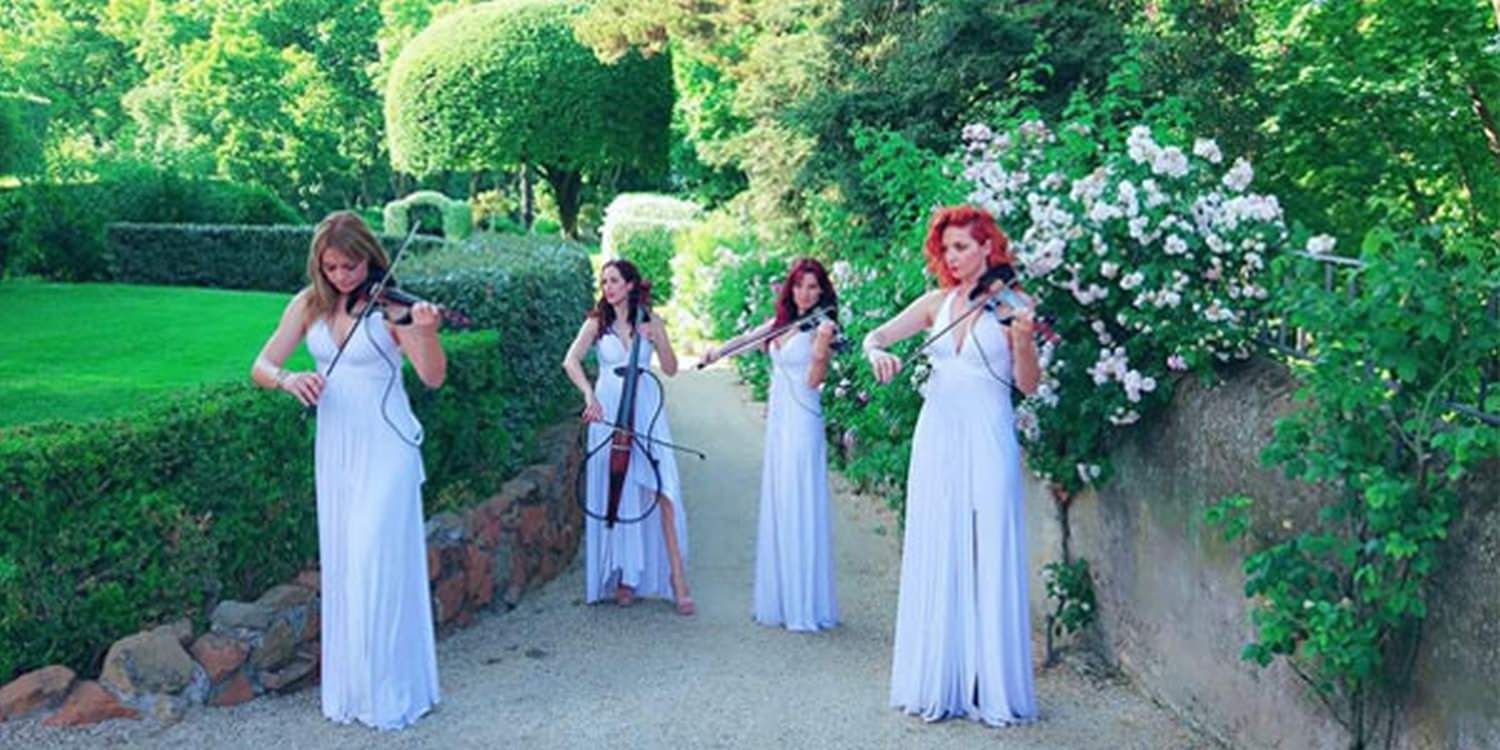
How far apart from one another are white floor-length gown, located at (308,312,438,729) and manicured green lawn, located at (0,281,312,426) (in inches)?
55.2

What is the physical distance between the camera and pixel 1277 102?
44.7ft

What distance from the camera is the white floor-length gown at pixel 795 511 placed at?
25.1 ft

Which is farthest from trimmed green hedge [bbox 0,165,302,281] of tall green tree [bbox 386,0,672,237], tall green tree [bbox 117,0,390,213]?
tall green tree [bbox 117,0,390,213]

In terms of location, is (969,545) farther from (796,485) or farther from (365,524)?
(365,524)

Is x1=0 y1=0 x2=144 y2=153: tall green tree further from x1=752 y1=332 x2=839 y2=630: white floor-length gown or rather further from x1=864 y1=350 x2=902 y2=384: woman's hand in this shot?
x1=864 y1=350 x2=902 y2=384: woman's hand

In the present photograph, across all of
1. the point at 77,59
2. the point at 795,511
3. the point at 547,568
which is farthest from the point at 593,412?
the point at 77,59

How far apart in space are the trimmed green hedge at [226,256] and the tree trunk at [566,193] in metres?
13.4

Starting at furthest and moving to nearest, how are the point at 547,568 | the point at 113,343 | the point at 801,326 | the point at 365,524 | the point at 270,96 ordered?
the point at 270,96
the point at 113,343
the point at 547,568
the point at 801,326
the point at 365,524

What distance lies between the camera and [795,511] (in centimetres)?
768

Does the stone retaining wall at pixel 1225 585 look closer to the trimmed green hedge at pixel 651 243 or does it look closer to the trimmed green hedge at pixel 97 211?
the trimmed green hedge at pixel 651 243

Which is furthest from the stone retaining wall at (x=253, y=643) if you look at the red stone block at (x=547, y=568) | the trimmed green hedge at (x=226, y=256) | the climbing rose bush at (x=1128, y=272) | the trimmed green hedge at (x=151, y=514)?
the trimmed green hedge at (x=226, y=256)

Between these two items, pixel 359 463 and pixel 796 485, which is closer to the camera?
pixel 359 463

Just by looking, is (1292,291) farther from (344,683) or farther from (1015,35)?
(1015,35)

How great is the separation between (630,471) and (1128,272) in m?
3.19
